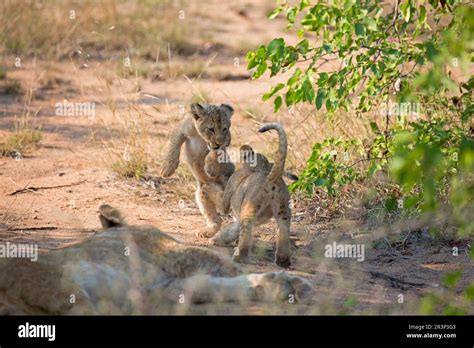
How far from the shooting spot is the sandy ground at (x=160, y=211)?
660cm

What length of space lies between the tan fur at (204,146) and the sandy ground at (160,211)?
0.87ft

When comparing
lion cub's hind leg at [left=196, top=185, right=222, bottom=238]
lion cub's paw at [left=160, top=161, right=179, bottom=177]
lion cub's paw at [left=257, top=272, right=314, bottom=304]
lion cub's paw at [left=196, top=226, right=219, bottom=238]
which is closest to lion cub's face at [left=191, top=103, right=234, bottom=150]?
lion cub's hind leg at [left=196, top=185, right=222, bottom=238]

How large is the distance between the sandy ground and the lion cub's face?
2.72 feet

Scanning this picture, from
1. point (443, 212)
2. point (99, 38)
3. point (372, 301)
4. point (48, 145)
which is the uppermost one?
point (99, 38)

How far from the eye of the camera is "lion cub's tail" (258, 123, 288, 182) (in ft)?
21.5

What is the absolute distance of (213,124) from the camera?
24.9ft

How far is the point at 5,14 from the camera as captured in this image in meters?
13.6

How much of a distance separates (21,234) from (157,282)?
201 centimetres

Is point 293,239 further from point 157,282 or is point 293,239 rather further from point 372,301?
point 157,282

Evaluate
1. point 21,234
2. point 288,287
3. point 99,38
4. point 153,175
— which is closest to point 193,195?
point 153,175

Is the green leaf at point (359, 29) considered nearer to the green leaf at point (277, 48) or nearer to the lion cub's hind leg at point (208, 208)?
the green leaf at point (277, 48)

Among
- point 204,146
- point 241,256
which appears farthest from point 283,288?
point 204,146

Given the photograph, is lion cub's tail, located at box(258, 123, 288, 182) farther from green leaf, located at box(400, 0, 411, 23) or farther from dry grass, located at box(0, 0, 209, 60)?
dry grass, located at box(0, 0, 209, 60)

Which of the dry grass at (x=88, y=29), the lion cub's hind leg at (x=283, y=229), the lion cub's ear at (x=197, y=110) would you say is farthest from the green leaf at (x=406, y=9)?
the dry grass at (x=88, y=29)
